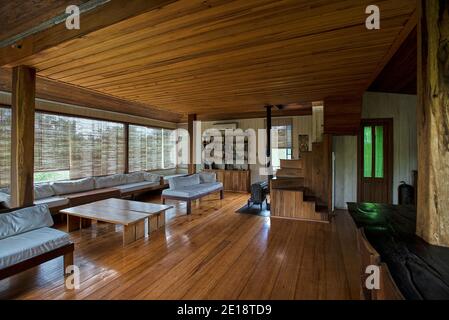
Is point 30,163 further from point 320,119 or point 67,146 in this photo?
Answer: point 320,119

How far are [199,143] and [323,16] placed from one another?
6912mm

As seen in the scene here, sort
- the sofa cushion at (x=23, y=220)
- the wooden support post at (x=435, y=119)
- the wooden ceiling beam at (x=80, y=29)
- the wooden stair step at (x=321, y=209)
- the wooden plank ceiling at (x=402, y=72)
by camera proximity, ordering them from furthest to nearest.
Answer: the wooden stair step at (x=321, y=209) < the wooden plank ceiling at (x=402, y=72) < the sofa cushion at (x=23, y=220) < the wooden ceiling beam at (x=80, y=29) < the wooden support post at (x=435, y=119)

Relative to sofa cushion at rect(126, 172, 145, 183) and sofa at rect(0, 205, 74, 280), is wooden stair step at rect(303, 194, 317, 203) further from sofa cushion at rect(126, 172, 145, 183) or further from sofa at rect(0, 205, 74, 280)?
sofa cushion at rect(126, 172, 145, 183)

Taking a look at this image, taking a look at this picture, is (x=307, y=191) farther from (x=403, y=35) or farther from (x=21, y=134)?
(x=21, y=134)

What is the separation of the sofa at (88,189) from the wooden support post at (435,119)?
5.18m

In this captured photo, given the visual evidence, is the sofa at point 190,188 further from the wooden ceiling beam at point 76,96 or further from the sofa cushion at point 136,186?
the wooden ceiling beam at point 76,96

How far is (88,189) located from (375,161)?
6781mm

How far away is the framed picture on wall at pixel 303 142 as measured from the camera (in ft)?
22.8

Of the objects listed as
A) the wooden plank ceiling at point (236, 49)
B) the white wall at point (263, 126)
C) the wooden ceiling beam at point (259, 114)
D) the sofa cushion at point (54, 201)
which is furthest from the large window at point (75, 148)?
the white wall at point (263, 126)

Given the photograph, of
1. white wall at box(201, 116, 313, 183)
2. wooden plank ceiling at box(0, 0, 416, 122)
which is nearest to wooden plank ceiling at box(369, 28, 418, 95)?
wooden plank ceiling at box(0, 0, 416, 122)

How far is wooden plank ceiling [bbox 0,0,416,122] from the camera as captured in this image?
5.67ft

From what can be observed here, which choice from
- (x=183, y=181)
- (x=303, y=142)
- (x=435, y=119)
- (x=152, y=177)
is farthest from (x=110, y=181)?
(x=435, y=119)

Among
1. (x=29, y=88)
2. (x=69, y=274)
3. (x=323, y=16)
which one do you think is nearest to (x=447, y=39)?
(x=323, y=16)

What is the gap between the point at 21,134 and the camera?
9.27ft
